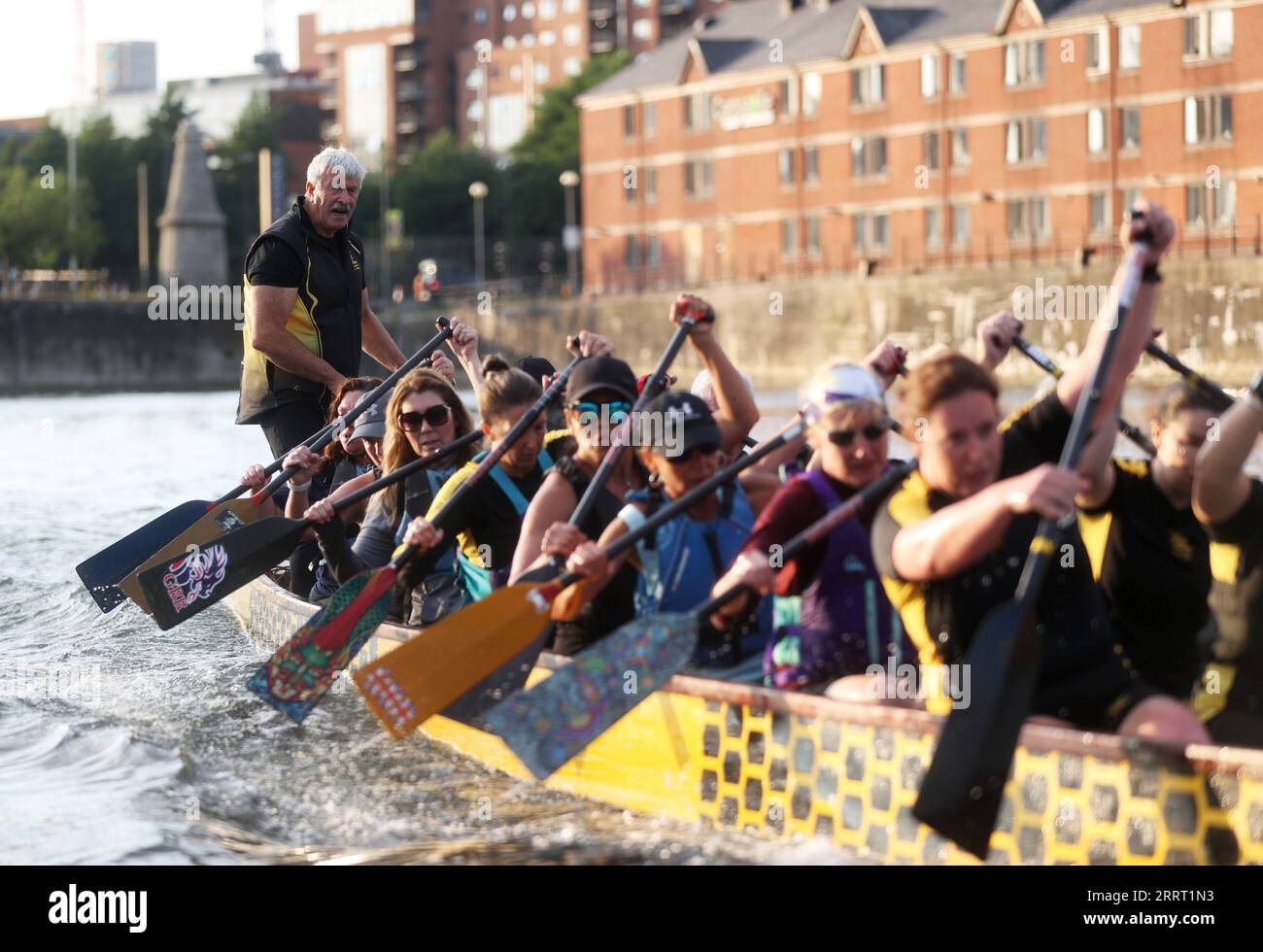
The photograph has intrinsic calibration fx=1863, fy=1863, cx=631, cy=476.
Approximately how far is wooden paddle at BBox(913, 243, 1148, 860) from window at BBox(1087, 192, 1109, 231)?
42.4 meters

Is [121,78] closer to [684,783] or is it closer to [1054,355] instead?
[1054,355]

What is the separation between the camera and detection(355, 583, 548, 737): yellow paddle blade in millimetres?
6645

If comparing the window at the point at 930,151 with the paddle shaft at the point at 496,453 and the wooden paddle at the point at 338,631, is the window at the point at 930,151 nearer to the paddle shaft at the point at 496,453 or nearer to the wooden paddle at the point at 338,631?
the wooden paddle at the point at 338,631

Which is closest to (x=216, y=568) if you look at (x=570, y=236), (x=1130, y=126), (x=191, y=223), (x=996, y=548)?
(x=996, y=548)

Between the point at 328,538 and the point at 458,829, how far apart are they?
1.91m

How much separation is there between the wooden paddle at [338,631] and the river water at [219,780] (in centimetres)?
36

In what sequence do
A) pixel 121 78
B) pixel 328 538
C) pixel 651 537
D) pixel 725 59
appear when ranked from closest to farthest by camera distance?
pixel 651 537
pixel 328 538
pixel 725 59
pixel 121 78

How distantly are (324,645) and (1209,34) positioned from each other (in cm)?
4042

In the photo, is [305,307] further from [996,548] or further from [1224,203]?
[1224,203]

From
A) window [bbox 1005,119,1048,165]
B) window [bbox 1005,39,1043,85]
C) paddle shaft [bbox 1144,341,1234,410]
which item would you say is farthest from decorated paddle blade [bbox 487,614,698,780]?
window [bbox 1005,39,1043,85]

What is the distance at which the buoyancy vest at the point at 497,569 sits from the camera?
751 centimetres

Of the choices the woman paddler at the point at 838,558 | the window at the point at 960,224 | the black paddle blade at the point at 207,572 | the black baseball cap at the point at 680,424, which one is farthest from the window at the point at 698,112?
the woman paddler at the point at 838,558
